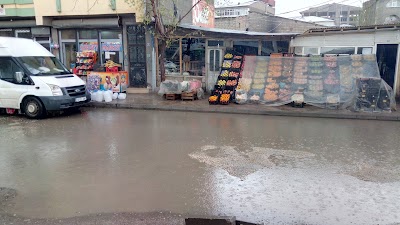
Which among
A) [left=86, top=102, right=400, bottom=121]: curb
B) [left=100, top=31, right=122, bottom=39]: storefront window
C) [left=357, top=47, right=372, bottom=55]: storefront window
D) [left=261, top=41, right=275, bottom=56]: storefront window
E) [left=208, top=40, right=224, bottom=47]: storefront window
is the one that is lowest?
[left=86, top=102, right=400, bottom=121]: curb

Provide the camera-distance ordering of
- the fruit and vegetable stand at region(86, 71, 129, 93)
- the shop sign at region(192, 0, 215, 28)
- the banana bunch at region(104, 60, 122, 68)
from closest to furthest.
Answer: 1. the fruit and vegetable stand at region(86, 71, 129, 93)
2. the banana bunch at region(104, 60, 122, 68)
3. the shop sign at region(192, 0, 215, 28)

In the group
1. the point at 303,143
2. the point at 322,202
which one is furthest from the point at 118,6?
the point at 322,202

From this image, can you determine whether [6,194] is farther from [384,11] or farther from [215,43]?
[384,11]

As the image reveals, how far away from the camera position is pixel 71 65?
17.9 meters

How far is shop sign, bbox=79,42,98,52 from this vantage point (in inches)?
678

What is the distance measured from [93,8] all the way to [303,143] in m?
12.2

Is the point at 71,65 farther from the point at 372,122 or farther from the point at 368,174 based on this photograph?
the point at 368,174

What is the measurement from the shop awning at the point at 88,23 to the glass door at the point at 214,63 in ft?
15.5

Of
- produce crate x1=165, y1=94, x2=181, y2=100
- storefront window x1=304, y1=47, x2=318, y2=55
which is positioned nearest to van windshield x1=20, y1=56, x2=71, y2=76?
produce crate x1=165, y1=94, x2=181, y2=100

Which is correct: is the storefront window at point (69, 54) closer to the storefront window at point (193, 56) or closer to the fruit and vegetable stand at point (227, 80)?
the storefront window at point (193, 56)

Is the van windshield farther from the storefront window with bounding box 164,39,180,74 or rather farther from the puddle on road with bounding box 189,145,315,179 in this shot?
the puddle on road with bounding box 189,145,315,179

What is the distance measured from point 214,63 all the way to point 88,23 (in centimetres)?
658

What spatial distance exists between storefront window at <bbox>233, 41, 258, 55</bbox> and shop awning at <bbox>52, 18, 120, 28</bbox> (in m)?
5.79

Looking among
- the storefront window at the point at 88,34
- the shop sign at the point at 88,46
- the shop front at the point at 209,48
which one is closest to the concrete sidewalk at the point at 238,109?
the shop front at the point at 209,48
